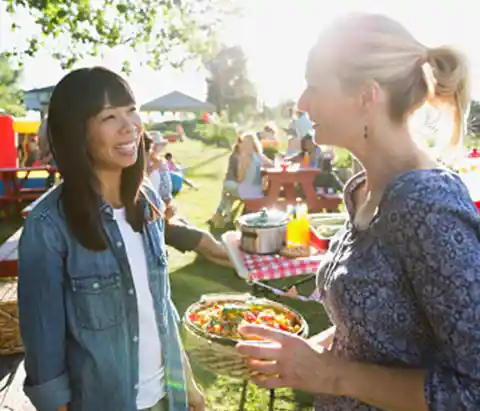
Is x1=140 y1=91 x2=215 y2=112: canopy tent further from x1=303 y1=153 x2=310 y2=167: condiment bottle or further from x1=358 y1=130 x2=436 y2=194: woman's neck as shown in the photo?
x1=358 y1=130 x2=436 y2=194: woman's neck

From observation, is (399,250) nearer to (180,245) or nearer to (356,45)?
(356,45)

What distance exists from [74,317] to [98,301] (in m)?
0.08

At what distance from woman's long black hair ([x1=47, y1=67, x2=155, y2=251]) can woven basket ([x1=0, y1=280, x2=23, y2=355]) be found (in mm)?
2824

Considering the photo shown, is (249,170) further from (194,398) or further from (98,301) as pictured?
(98,301)

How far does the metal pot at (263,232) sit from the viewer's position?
3887 millimetres

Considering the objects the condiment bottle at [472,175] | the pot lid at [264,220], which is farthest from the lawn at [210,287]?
the condiment bottle at [472,175]

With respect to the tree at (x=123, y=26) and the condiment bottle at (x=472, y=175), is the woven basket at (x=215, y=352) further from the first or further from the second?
the tree at (x=123, y=26)

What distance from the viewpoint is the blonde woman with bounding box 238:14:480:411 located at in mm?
954

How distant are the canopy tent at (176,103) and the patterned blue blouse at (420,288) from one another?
2487cm

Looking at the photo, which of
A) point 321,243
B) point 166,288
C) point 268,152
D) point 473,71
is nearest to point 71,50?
point 268,152

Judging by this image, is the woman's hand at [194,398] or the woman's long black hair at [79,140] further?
the woman's hand at [194,398]

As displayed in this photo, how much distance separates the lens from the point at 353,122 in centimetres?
119

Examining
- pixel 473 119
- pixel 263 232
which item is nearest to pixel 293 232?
pixel 263 232

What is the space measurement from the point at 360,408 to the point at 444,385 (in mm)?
284
